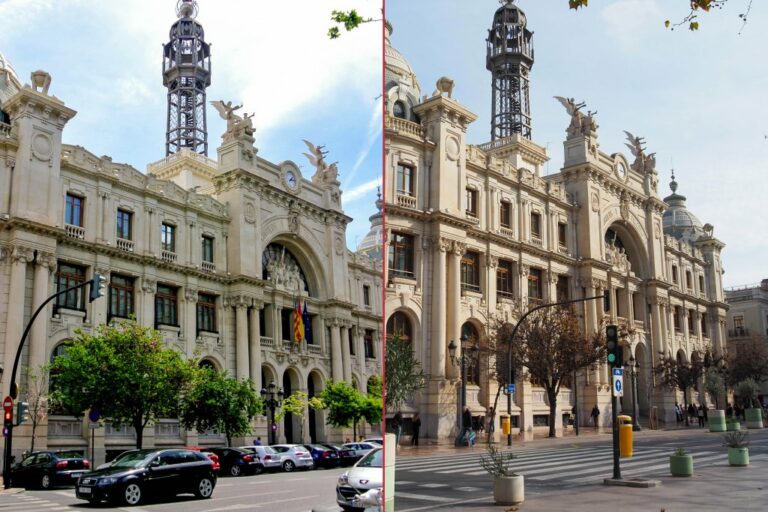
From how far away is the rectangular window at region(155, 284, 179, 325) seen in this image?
21.1 metres

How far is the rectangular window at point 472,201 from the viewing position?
45312mm

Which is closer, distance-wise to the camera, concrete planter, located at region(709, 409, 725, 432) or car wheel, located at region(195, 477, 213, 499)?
car wheel, located at region(195, 477, 213, 499)

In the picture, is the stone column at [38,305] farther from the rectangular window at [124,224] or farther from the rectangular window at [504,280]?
the rectangular window at [504,280]

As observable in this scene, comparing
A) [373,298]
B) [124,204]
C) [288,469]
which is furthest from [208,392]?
[124,204]

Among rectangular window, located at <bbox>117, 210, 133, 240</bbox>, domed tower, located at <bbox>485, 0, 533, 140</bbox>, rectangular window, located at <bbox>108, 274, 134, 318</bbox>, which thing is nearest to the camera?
rectangular window, located at <bbox>108, 274, 134, 318</bbox>

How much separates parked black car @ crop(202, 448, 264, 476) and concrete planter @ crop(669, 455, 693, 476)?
9.73 meters

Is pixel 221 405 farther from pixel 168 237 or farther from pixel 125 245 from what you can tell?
pixel 125 245

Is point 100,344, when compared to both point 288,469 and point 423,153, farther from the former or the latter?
point 423,153

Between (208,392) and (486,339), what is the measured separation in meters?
25.9

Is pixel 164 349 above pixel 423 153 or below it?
below

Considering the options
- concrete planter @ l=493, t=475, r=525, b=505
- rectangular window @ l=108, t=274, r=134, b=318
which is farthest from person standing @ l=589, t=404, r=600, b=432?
concrete planter @ l=493, t=475, r=525, b=505

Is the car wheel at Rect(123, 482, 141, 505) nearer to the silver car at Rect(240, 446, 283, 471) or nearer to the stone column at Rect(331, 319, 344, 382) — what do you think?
the silver car at Rect(240, 446, 283, 471)

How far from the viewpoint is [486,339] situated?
41906 mm

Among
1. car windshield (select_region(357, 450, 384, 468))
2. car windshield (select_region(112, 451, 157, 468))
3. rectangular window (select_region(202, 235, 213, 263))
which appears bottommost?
car windshield (select_region(112, 451, 157, 468))
